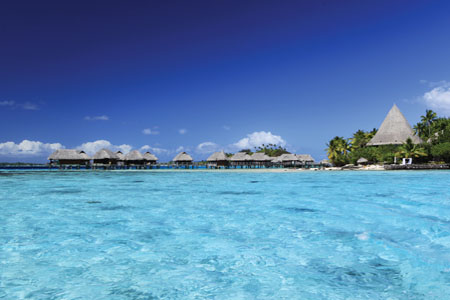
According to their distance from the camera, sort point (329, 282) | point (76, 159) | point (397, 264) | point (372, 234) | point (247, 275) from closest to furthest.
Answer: point (329, 282) < point (247, 275) < point (397, 264) < point (372, 234) < point (76, 159)

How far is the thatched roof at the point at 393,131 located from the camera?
46.7 meters

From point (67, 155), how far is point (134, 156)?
8.78 meters

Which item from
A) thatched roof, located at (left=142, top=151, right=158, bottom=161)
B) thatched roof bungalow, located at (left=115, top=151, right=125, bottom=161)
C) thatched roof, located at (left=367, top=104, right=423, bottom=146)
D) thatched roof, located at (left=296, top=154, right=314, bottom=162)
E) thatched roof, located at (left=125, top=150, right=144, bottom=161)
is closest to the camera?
thatched roof, located at (left=125, top=150, right=144, bottom=161)

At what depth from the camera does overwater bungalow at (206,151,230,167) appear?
49.8 m

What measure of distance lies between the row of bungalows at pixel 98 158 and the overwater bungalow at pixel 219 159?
891cm

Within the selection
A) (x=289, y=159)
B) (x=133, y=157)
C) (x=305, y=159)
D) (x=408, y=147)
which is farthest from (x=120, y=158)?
(x=408, y=147)

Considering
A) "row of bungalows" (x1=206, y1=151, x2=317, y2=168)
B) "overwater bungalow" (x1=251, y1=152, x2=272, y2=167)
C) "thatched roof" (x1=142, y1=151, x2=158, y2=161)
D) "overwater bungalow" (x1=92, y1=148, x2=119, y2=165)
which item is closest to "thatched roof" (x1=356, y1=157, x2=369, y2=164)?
"row of bungalows" (x1=206, y1=151, x2=317, y2=168)

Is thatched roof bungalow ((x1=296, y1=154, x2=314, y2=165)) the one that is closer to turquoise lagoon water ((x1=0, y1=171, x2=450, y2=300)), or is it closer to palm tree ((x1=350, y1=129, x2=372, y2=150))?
palm tree ((x1=350, y1=129, x2=372, y2=150))

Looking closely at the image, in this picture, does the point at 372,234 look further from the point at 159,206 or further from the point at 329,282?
the point at 159,206

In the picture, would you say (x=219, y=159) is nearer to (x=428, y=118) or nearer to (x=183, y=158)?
(x=183, y=158)

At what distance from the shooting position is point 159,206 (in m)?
Result: 9.89

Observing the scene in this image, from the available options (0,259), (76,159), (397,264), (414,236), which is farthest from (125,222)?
(76,159)

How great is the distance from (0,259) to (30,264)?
542 mm

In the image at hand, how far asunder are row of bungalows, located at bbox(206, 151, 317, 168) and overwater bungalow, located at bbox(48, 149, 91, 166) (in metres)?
18.6
